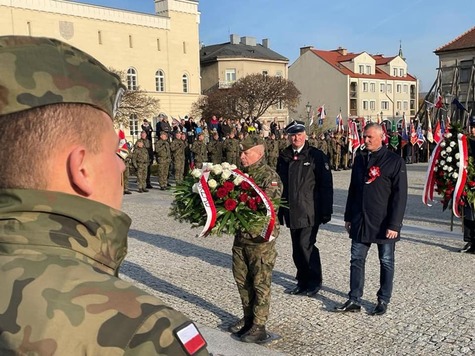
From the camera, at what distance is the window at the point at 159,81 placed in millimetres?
51906

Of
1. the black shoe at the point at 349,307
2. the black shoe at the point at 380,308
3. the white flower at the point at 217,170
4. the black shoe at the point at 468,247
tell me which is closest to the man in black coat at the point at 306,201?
the black shoe at the point at 349,307

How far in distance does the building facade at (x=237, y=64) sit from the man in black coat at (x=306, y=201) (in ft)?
176

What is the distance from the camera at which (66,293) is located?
100 cm

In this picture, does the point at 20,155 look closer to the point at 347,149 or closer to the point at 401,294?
the point at 401,294

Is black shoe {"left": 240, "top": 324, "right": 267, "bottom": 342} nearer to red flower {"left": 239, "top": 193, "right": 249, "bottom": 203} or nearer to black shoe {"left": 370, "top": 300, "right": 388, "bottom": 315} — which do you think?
red flower {"left": 239, "top": 193, "right": 249, "bottom": 203}

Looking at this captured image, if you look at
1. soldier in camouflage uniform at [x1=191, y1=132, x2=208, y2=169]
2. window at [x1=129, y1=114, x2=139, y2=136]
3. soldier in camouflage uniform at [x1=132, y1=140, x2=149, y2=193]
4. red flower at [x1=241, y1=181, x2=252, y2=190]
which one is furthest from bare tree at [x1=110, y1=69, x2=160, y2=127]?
red flower at [x1=241, y1=181, x2=252, y2=190]

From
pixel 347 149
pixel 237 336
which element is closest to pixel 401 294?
pixel 237 336

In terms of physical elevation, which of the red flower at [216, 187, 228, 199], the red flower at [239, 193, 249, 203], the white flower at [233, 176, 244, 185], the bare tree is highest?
the bare tree

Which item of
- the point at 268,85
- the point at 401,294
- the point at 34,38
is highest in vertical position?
the point at 268,85

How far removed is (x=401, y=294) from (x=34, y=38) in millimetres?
5507

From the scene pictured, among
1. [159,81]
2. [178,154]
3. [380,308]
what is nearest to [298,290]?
[380,308]

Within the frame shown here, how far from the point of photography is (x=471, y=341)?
175 inches

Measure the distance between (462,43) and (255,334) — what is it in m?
49.5

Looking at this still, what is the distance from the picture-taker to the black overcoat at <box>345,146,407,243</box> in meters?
5.13
